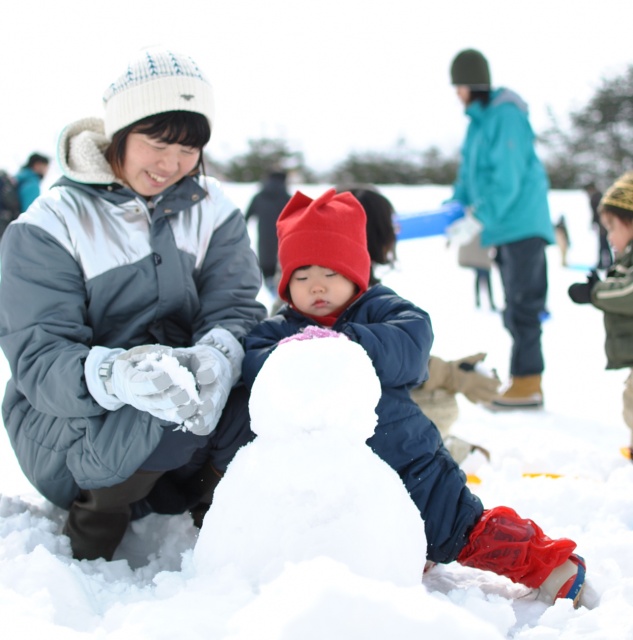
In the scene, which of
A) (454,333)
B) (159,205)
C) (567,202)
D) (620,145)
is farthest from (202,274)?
(620,145)

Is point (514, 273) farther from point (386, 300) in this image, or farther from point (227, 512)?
point (227, 512)

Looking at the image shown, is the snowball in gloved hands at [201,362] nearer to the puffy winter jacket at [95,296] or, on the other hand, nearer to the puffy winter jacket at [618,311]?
the puffy winter jacket at [95,296]

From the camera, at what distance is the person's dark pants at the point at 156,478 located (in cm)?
190

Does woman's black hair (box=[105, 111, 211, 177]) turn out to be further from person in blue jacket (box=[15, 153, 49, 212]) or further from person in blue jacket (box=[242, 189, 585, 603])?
person in blue jacket (box=[15, 153, 49, 212])

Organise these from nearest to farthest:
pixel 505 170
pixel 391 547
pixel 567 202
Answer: pixel 391 547
pixel 505 170
pixel 567 202

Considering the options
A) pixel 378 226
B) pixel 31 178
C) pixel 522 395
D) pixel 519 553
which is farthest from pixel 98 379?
pixel 31 178

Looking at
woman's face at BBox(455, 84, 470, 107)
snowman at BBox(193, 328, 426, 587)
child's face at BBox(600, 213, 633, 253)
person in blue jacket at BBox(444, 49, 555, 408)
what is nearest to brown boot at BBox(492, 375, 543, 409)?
person in blue jacket at BBox(444, 49, 555, 408)

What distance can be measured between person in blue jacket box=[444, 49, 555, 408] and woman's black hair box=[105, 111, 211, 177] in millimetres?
2434

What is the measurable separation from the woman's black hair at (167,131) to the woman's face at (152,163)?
0.04ft

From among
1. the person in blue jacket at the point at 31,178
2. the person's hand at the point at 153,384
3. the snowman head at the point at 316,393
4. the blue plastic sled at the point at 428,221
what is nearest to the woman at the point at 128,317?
the person's hand at the point at 153,384

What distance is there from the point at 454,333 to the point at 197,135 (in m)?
5.09

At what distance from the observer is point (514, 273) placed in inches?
164

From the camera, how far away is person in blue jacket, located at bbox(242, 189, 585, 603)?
175 centimetres

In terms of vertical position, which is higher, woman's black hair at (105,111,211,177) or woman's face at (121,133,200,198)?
woman's black hair at (105,111,211,177)
